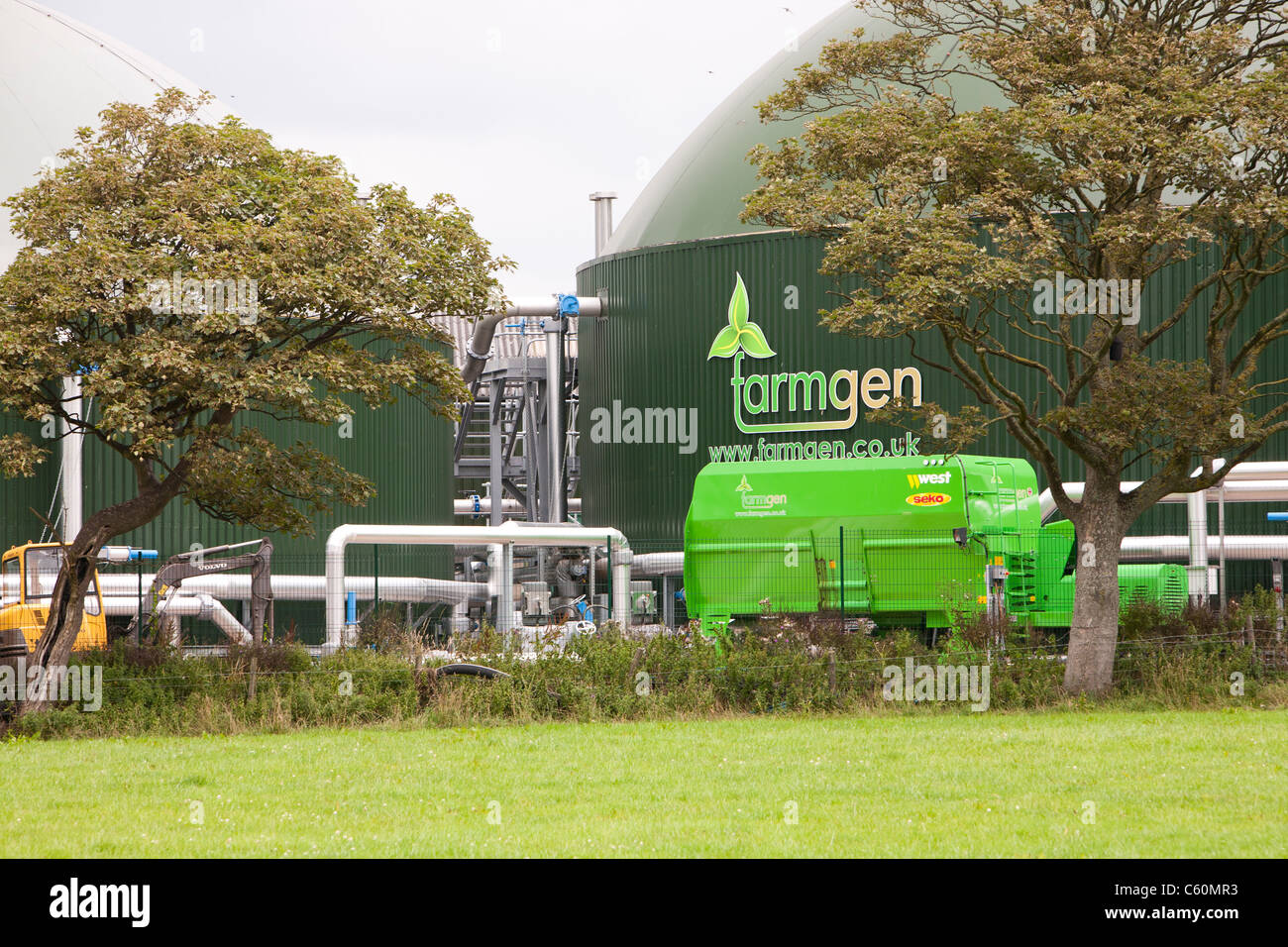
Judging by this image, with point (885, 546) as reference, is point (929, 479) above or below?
above

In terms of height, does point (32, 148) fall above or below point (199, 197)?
above

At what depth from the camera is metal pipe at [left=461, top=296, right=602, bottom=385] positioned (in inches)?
1404

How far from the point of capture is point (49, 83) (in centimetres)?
3197

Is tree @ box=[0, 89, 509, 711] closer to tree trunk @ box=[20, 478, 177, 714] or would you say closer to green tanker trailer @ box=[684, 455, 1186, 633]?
tree trunk @ box=[20, 478, 177, 714]

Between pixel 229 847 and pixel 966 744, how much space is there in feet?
25.9

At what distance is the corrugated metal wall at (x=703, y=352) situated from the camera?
28.6 meters

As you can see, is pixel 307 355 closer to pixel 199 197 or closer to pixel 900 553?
pixel 199 197

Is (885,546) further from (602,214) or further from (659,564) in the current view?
(602,214)

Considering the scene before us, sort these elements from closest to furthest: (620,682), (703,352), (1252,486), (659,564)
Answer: (620,682)
(1252,486)
(659,564)
(703,352)

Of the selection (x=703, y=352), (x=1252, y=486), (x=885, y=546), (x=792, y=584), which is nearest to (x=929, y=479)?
(x=885, y=546)

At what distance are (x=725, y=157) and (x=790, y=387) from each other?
6.67 meters

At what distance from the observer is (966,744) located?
47.8 ft

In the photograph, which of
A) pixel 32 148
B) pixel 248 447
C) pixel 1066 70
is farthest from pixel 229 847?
pixel 32 148

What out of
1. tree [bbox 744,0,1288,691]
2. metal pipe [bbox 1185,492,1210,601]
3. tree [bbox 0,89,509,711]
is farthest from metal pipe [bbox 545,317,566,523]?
tree [bbox 744,0,1288,691]
